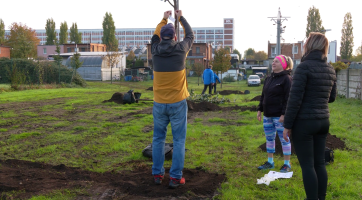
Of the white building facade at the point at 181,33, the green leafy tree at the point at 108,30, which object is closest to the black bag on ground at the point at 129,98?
the green leafy tree at the point at 108,30

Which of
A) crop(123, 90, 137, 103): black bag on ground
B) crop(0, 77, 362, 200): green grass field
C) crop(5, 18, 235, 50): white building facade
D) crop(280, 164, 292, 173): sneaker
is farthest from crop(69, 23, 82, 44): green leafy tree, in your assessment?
crop(280, 164, 292, 173): sneaker

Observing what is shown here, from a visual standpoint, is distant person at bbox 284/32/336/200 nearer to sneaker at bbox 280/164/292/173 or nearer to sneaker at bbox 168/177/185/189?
sneaker at bbox 280/164/292/173

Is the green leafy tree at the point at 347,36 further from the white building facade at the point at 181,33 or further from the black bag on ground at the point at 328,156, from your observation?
the white building facade at the point at 181,33

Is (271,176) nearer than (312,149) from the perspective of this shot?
No

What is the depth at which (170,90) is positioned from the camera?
4555mm

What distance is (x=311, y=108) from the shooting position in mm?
3711

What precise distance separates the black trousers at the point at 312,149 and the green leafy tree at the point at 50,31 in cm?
10503

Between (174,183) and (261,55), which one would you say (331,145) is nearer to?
(174,183)

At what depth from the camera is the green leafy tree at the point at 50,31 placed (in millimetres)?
99938

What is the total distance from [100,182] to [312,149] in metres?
2.87

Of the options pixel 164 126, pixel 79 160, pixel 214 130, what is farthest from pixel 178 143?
pixel 214 130

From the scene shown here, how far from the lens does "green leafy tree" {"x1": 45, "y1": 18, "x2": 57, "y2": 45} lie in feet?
328

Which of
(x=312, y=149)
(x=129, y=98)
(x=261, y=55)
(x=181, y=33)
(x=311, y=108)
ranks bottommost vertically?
(x=129, y=98)

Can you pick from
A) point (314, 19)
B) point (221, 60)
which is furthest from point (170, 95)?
point (314, 19)
